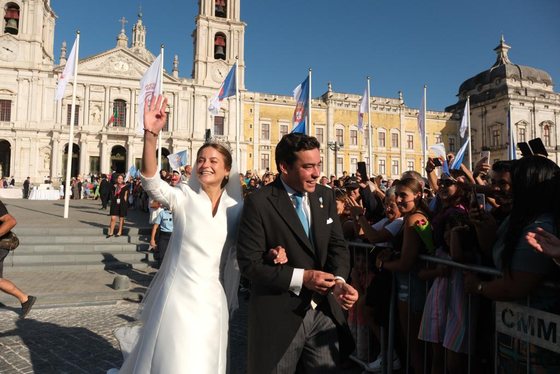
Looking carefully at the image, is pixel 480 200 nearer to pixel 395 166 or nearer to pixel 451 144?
pixel 395 166

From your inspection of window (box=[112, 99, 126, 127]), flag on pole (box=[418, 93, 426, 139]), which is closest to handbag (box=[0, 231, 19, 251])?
flag on pole (box=[418, 93, 426, 139])

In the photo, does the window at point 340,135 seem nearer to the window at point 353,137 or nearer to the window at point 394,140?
the window at point 353,137

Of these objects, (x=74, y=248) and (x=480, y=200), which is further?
(x=74, y=248)

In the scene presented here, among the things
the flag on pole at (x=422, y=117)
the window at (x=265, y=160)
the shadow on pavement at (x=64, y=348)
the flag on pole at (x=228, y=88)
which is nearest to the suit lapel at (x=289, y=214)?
the shadow on pavement at (x=64, y=348)

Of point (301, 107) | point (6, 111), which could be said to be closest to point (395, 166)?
point (301, 107)

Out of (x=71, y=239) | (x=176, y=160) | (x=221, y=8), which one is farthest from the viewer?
(x=221, y=8)

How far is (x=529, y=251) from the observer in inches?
79.5

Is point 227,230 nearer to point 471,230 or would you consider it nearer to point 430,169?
point 471,230

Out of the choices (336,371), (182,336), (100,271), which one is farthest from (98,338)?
(100,271)

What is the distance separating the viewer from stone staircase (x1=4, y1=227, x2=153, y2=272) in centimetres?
835

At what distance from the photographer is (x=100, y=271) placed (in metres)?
8.30

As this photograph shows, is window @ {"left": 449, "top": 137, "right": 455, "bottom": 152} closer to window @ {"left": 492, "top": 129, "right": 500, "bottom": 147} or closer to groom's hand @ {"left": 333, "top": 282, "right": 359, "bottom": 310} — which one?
window @ {"left": 492, "top": 129, "right": 500, "bottom": 147}

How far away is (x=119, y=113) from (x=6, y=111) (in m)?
9.50

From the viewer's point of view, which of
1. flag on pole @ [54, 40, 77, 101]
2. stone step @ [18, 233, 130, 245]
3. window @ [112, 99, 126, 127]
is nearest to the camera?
stone step @ [18, 233, 130, 245]
